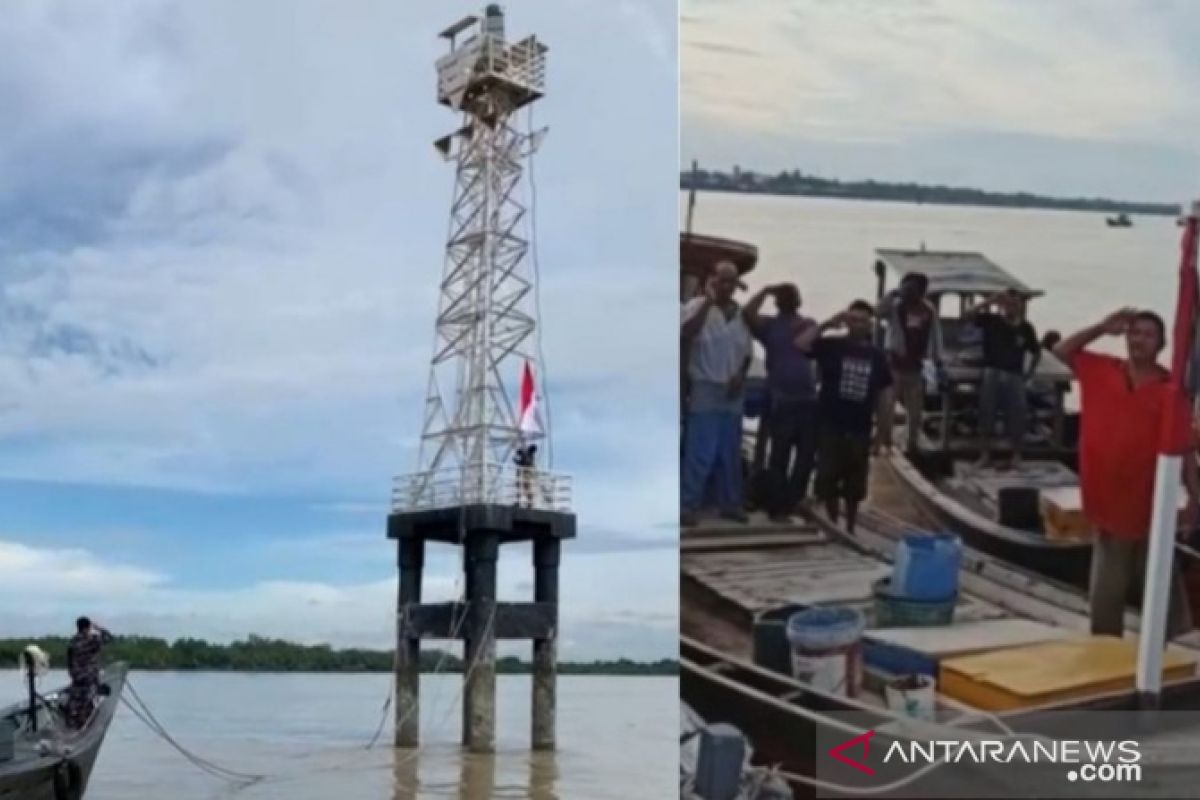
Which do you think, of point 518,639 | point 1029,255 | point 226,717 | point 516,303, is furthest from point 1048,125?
point 226,717

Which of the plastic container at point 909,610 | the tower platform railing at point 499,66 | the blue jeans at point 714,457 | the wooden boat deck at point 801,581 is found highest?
the tower platform railing at point 499,66

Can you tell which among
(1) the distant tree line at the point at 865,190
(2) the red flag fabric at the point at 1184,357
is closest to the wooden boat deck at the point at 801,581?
(2) the red flag fabric at the point at 1184,357

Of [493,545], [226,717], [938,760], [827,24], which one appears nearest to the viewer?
[938,760]

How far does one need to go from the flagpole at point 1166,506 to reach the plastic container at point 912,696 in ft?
3.30

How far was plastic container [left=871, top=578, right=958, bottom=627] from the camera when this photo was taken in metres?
7.04

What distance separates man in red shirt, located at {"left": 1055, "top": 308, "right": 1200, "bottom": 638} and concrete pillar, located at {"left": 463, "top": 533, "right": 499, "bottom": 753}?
31.6ft

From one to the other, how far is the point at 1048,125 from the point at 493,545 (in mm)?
9897

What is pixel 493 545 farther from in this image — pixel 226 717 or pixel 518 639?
pixel 226 717

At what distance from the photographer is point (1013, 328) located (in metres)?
7.18

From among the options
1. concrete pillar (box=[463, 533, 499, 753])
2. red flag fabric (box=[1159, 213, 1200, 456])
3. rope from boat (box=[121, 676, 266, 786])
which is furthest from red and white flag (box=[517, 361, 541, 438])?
red flag fabric (box=[1159, 213, 1200, 456])

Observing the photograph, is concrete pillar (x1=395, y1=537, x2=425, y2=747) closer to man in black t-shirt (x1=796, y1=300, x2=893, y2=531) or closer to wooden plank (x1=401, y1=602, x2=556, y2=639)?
wooden plank (x1=401, y1=602, x2=556, y2=639)

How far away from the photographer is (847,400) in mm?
7254

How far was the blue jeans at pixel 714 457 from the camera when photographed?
23.6ft

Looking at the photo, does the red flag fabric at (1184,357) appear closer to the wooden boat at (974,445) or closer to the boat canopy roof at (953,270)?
the wooden boat at (974,445)
